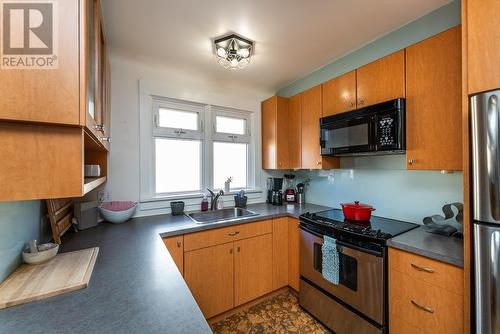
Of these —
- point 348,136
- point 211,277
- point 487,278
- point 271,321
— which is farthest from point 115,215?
point 487,278

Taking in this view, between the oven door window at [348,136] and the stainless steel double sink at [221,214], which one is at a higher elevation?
the oven door window at [348,136]

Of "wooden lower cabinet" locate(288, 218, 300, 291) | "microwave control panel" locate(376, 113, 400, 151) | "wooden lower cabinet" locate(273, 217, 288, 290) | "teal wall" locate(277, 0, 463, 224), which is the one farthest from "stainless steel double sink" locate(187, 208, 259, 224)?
"microwave control panel" locate(376, 113, 400, 151)

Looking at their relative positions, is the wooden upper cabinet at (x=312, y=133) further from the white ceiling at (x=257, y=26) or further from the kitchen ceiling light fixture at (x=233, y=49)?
the kitchen ceiling light fixture at (x=233, y=49)

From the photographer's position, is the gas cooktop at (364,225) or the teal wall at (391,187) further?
the teal wall at (391,187)

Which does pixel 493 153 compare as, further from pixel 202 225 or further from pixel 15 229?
pixel 15 229

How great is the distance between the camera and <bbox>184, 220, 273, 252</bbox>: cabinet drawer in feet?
5.73

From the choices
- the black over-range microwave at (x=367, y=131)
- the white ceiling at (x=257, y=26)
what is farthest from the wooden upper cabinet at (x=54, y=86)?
the black over-range microwave at (x=367, y=131)

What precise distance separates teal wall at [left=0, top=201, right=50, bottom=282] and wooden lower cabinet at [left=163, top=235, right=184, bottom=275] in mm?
765

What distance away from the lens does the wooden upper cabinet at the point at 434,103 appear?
1327mm

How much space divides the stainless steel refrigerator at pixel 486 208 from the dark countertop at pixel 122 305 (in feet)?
4.15

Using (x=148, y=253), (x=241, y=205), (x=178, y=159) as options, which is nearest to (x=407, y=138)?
(x=241, y=205)

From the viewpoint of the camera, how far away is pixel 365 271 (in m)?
1.49

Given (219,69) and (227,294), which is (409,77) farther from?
(227,294)

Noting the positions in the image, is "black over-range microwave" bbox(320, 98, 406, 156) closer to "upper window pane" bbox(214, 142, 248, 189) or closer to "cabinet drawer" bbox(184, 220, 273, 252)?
"cabinet drawer" bbox(184, 220, 273, 252)
